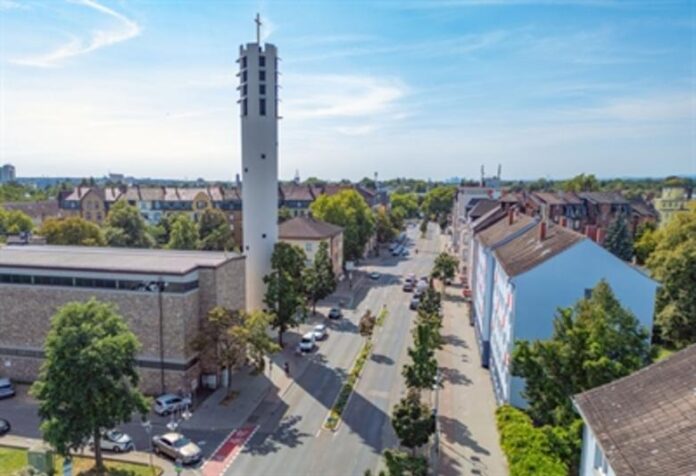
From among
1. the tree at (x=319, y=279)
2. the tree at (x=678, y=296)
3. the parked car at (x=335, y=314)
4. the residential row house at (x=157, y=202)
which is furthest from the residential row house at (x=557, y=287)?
the residential row house at (x=157, y=202)

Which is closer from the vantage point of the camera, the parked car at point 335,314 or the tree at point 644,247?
the parked car at point 335,314

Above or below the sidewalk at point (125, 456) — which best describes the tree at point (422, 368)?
above

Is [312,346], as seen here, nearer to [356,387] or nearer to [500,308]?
[356,387]

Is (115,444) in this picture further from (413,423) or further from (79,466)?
(413,423)

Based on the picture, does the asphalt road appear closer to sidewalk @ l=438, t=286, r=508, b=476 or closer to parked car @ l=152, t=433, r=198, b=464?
parked car @ l=152, t=433, r=198, b=464

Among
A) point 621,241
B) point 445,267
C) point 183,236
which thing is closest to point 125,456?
point 445,267

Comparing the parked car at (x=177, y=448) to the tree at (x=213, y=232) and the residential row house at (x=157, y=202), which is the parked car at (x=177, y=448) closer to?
the tree at (x=213, y=232)

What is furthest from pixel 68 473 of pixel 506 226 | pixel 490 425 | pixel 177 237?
pixel 177 237
